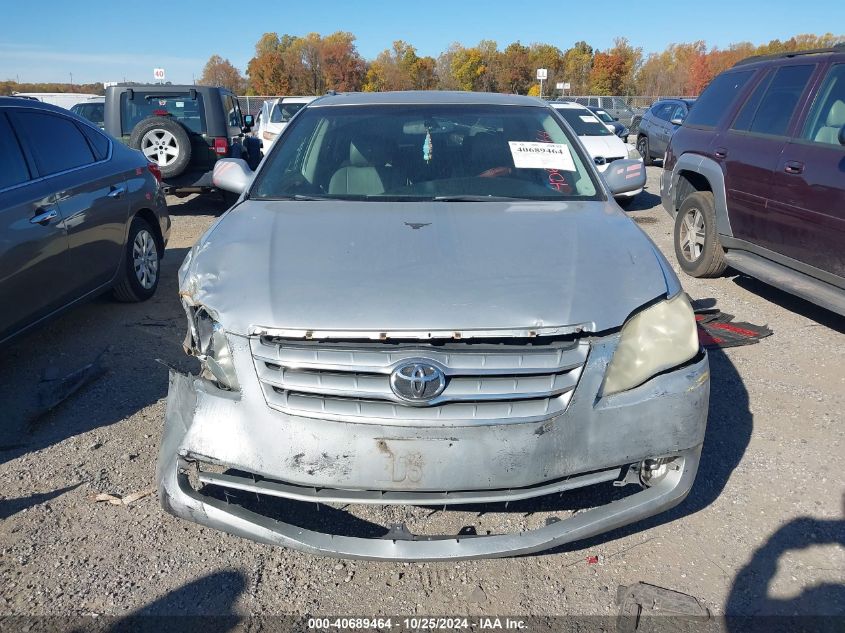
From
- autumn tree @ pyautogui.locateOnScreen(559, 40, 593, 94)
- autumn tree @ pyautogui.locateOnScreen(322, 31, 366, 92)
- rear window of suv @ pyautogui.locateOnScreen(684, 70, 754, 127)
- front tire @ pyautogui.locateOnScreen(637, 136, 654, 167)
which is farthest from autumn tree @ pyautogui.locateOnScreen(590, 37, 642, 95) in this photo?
rear window of suv @ pyautogui.locateOnScreen(684, 70, 754, 127)

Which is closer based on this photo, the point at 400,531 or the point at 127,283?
the point at 400,531

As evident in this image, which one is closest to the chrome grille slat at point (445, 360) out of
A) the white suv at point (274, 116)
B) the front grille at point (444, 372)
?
the front grille at point (444, 372)

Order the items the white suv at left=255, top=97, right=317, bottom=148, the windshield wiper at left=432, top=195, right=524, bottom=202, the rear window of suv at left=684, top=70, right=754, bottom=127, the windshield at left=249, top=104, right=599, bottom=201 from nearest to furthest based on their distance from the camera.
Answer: the windshield wiper at left=432, top=195, right=524, bottom=202, the windshield at left=249, top=104, right=599, bottom=201, the rear window of suv at left=684, top=70, right=754, bottom=127, the white suv at left=255, top=97, right=317, bottom=148

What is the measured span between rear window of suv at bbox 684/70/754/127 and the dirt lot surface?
3.15 metres

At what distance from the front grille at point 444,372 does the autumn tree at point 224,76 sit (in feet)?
277

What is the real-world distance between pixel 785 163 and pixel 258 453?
4.57m

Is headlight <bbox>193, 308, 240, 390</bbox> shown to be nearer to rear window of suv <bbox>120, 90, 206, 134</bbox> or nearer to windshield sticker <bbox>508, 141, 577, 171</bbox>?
windshield sticker <bbox>508, 141, 577, 171</bbox>

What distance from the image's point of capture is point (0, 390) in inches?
161

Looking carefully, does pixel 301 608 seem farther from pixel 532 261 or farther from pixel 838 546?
pixel 838 546

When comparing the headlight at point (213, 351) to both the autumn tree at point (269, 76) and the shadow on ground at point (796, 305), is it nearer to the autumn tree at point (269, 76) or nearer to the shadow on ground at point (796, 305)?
the shadow on ground at point (796, 305)

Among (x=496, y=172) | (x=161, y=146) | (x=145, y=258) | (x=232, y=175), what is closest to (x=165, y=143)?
(x=161, y=146)

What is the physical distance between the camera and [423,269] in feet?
8.32

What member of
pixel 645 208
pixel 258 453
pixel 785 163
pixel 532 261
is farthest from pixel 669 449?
pixel 645 208

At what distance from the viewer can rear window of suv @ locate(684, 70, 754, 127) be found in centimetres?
614
